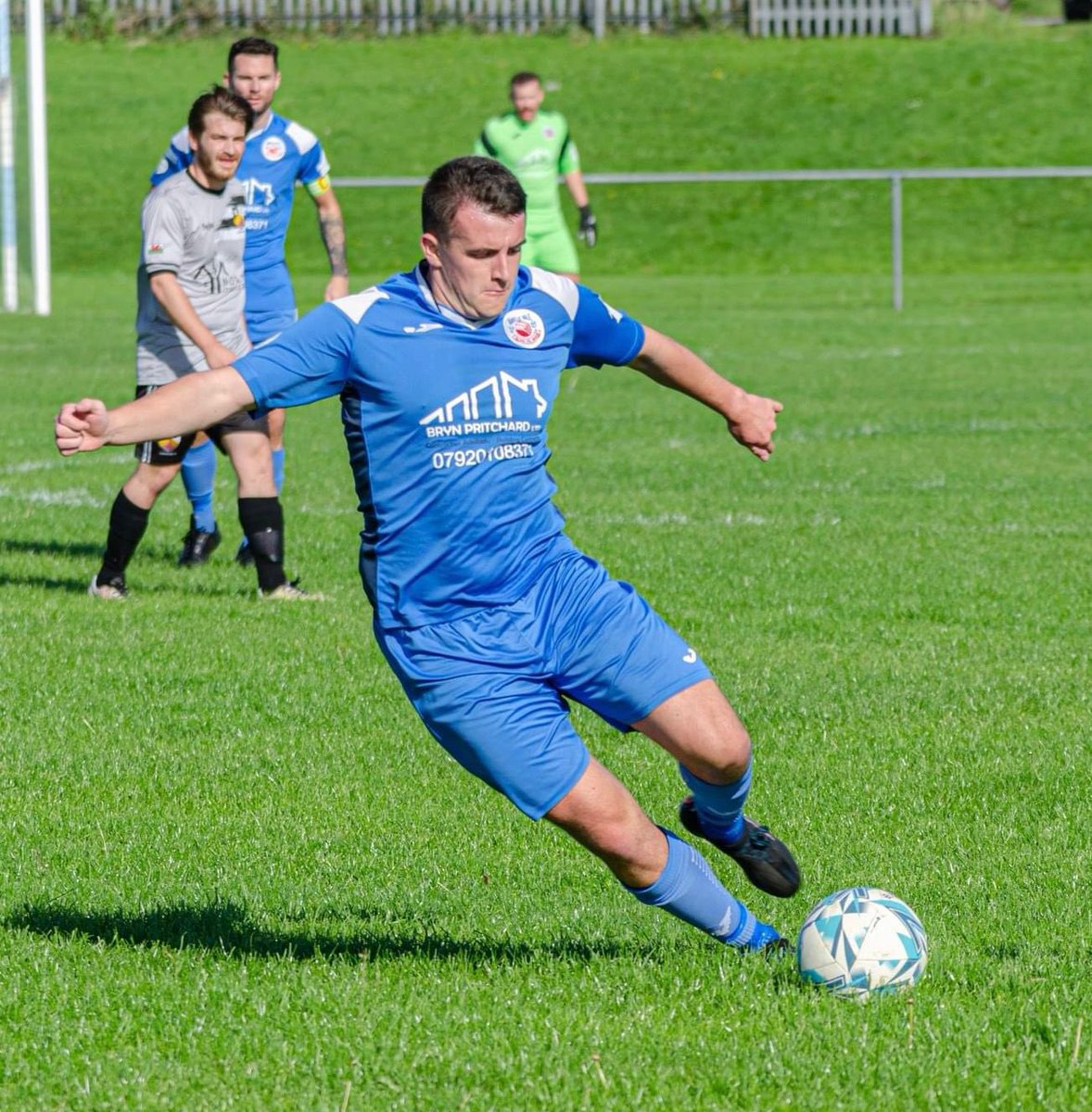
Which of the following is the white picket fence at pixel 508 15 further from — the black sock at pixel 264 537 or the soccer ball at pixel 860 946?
→ the soccer ball at pixel 860 946

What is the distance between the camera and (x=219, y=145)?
8.78m

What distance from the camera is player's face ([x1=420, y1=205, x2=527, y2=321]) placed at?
14.4 ft

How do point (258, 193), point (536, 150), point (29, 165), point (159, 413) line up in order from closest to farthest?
point (159, 413) < point (258, 193) < point (536, 150) < point (29, 165)

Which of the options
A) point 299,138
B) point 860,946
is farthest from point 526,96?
point 860,946

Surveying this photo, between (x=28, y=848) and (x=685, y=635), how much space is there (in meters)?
3.51

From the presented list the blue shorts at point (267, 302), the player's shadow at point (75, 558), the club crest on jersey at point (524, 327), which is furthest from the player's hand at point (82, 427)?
the blue shorts at point (267, 302)

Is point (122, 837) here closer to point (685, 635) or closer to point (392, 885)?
point (392, 885)

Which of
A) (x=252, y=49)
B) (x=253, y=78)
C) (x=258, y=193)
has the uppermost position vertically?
(x=252, y=49)

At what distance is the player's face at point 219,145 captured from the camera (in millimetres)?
8719

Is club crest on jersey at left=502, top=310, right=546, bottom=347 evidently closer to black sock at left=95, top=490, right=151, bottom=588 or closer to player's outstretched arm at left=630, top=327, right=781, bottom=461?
player's outstretched arm at left=630, top=327, right=781, bottom=461

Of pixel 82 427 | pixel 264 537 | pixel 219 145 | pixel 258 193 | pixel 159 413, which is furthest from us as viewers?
pixel 258 193

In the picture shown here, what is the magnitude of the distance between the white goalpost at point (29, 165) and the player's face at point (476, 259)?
19504 mm

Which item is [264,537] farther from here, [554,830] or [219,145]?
[554,830]

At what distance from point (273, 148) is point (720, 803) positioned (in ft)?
21.9
